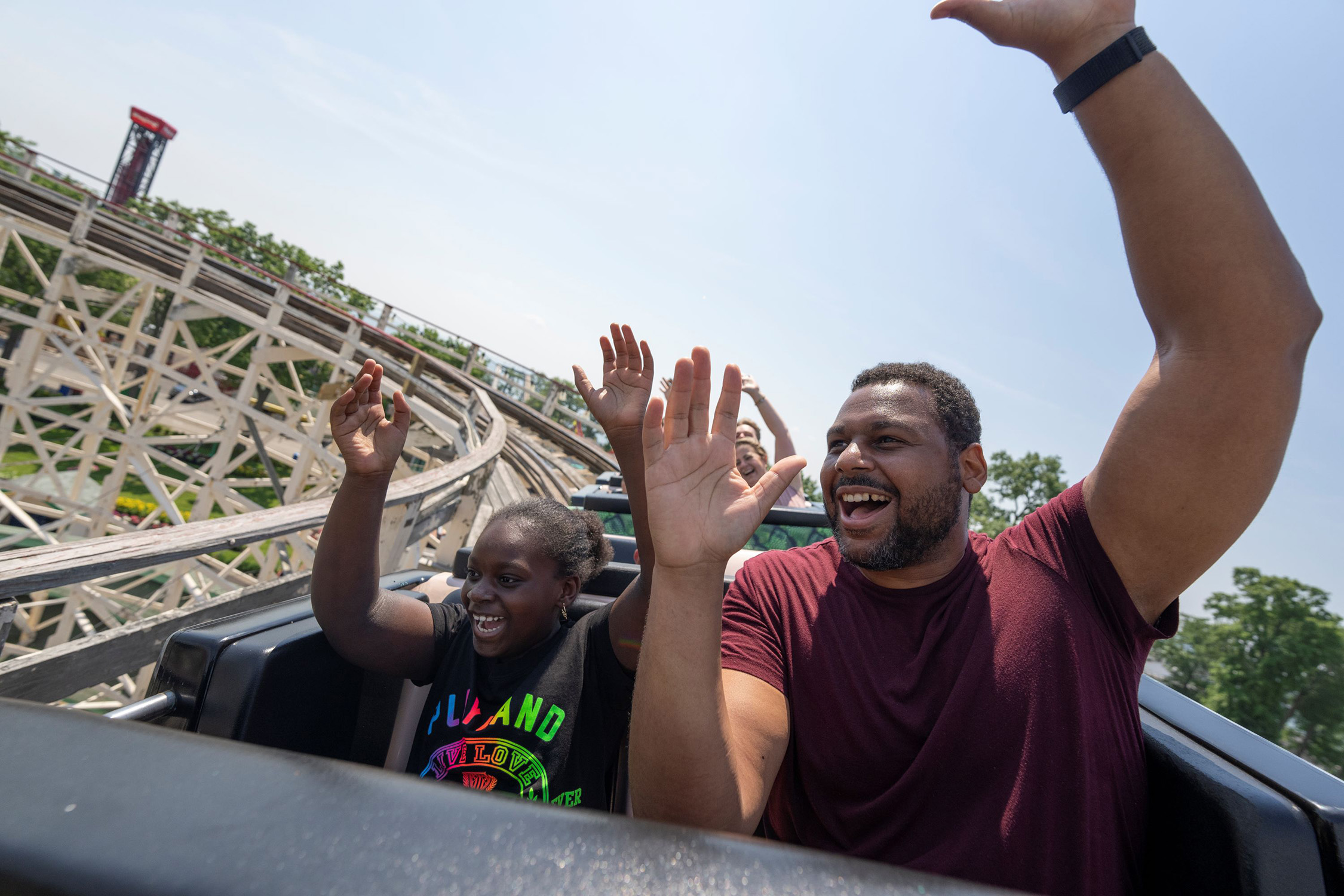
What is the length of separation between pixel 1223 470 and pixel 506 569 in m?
1.52

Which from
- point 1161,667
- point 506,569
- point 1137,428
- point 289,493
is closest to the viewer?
point 1137,428

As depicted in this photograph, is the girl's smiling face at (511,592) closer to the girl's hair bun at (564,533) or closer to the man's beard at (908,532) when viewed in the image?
the girl's hair bun at (564,533)

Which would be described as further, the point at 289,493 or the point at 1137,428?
the point at 289,493

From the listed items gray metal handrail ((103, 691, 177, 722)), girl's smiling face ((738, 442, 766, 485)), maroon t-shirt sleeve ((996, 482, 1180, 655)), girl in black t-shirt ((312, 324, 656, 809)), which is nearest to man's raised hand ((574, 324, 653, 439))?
girl in black t-shirt ((312, 324, 656, 809))

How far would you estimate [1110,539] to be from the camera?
128 centimetres

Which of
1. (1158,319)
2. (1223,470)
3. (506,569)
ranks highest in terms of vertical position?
Result: (1158,319)

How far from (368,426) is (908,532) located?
1.42 meters

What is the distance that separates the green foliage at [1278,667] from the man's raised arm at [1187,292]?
554 inches

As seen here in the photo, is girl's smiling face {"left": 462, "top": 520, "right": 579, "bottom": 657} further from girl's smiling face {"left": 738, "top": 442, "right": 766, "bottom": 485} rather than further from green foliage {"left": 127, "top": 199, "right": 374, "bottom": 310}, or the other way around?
green foliage {"left": 127, "top": 199, "right": 374, "bottom": 310}

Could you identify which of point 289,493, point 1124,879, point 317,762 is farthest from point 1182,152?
point 289,493

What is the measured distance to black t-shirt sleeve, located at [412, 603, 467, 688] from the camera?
1.79 m

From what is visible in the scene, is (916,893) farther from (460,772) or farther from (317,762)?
(460,772)

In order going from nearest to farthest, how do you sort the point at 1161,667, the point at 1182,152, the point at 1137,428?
1. the point at 1182,152
2. the point at 1137,428
3. the point at 1161,667

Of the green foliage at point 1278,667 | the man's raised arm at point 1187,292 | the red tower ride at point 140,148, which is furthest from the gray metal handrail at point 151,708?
the red tower ride at point 140,148
